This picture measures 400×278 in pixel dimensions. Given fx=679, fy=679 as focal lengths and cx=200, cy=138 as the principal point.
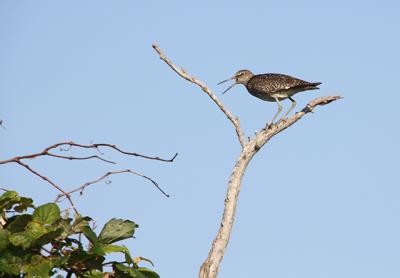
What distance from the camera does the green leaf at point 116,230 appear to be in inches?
169

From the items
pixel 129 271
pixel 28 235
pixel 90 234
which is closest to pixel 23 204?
pixel 28 235

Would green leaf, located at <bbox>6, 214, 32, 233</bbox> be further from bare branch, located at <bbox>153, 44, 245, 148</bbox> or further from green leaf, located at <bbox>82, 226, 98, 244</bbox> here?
bare branch, located at <bbox>153, 44, 245, 148</bbox>

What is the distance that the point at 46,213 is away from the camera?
4086 millimetres

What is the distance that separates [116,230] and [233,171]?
3441 mm

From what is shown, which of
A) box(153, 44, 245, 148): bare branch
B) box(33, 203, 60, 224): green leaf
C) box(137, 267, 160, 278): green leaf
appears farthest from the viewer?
box(153, 44, 245, 148): bare branch

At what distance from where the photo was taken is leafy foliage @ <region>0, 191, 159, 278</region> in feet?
13.0

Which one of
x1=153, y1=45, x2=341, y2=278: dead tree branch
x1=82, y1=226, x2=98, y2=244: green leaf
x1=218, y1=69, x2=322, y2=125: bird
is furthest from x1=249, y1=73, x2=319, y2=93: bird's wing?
x1=82, y1=226, x2=98, y2=244: green leaf

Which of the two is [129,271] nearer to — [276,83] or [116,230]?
[116,230]

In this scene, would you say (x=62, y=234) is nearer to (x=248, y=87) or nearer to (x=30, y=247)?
(x=30, y=247)

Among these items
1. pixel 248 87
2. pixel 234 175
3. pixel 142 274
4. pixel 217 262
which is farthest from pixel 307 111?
pixel 248 87

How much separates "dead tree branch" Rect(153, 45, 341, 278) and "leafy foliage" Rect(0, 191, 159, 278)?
2.03 meters

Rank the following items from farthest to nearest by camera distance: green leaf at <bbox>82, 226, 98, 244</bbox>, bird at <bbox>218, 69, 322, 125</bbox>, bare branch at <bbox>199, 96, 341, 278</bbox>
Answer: bird at <bbox>218, 69, 322, 125</bbox>
bare branch at <bbox>199, 96, 341, 278</bbox>
green leaf at <bbox>82, 226, 98, 244</bbox>

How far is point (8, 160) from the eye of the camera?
417cm

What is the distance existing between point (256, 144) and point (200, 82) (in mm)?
1601
